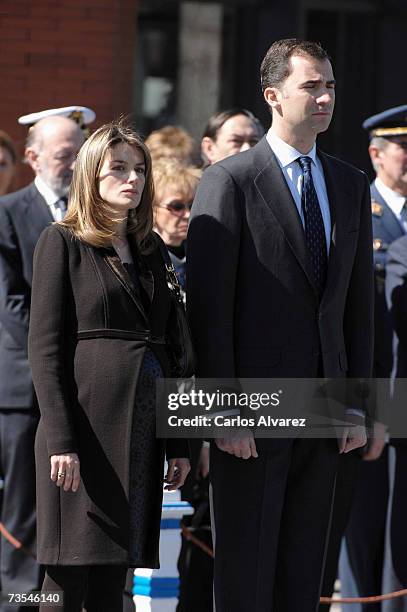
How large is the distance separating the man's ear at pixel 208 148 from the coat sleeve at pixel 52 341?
76.1 inches

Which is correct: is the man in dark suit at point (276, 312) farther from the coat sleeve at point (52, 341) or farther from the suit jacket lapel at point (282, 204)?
the coat sleeve at point (52, 341)

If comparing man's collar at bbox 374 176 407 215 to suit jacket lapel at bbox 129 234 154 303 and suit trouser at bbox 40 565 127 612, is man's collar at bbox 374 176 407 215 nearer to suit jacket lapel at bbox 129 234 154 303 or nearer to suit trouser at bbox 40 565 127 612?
suit jacket lapel at bbox 129 234 154 303

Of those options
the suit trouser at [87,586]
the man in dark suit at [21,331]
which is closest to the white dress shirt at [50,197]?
the man in dark suit at [21,331]

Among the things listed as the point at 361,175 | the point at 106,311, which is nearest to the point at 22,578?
the point at 106,311

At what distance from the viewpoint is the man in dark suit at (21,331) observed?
16.7 ft

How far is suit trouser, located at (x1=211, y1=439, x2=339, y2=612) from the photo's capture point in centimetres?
406

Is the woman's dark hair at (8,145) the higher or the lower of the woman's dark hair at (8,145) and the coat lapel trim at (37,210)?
the higher

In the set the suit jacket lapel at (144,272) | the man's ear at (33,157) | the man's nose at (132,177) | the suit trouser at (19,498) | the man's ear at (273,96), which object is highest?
the man's ear at (273,96)

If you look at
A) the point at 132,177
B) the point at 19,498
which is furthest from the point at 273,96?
the point at 19,498

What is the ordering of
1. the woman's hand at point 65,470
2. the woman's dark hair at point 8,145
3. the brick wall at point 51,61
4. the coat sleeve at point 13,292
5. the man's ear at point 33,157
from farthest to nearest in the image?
the brick wall at point 51,61, the woman's dark hair at point 8,145, the man's ear at point 33,157, the coat sleeve at point 13,292, the woman's hand at point 65,470

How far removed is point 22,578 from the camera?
5.20 meters

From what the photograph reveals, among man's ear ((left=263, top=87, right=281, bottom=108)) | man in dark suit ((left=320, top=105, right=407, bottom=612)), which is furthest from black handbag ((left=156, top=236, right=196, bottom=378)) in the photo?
man in dark suit ((left=320, top=105, right=407, bottom=612))

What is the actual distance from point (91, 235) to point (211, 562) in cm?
185

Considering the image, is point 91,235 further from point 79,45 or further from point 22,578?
point 79,45
